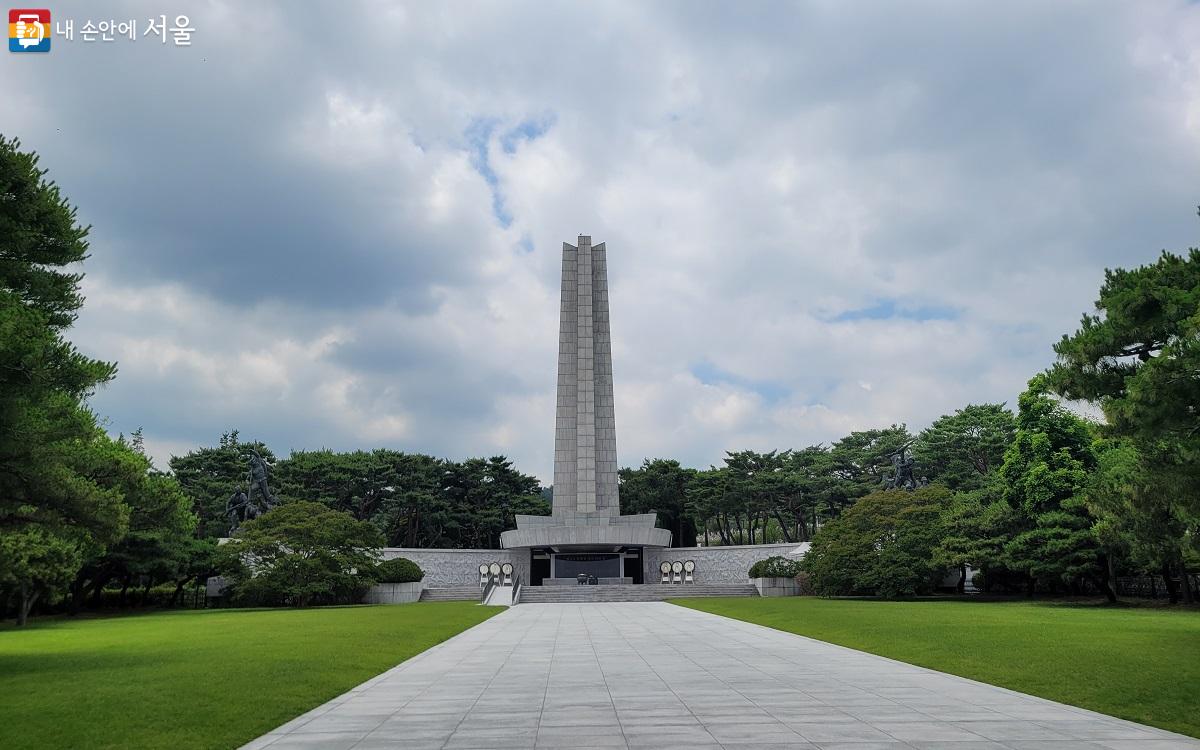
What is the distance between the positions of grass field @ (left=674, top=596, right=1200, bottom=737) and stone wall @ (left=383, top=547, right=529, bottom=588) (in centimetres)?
2466

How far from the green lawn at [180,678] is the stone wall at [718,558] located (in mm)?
26817

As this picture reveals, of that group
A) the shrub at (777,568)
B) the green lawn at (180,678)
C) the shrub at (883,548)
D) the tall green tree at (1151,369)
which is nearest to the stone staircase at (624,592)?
the shrub at (777,568)

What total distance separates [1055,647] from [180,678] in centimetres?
1276

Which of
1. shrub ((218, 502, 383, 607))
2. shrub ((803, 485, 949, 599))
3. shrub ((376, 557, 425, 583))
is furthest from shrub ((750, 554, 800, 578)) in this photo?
shrub ((218, 502, 383, 607))

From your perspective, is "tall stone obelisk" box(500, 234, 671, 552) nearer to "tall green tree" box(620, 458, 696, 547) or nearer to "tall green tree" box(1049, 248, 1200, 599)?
"tall green tree" box(620, 458, 696, 547)

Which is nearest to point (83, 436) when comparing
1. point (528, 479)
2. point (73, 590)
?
point (73, 590)

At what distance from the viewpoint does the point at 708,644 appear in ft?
49.1

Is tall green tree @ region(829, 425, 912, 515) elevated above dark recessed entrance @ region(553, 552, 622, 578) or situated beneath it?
elevated above

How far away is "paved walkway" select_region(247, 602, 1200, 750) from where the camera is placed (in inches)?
263

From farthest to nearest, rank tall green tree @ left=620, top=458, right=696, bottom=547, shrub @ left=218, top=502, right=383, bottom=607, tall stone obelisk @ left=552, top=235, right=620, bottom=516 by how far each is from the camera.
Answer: tall green tree @ left=620, top=458, right=696, bottom=547, tall stone obelisk @ left=552, top=235, right=620, bottom=516, shrub @ left=218, top=502, right=383, bottom=607

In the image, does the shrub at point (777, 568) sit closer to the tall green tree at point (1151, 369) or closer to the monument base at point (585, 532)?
the monument base at point (585, 532)

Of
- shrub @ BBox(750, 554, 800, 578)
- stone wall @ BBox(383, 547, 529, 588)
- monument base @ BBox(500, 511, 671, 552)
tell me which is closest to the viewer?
shrub @ BBox(750, 554, 800, 578)

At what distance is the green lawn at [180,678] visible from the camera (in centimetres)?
733

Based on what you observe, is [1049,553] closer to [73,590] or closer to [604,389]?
[604,389]
